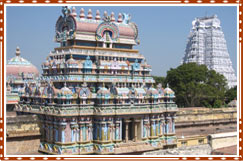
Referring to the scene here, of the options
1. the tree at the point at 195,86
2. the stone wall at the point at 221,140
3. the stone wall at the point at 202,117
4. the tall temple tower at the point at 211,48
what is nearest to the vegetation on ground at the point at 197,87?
the tree at the point at 195,86

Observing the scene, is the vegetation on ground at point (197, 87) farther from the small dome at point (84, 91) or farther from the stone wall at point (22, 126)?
the stone wall at point (22, 126)

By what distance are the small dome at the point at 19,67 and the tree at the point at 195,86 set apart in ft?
63.1

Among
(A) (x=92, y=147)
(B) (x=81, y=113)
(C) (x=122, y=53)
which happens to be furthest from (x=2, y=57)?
(C) (x=122, y=53)

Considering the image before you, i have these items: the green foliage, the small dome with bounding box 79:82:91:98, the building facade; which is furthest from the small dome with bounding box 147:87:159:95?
the green foliage

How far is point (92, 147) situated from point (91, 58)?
23.1 feet

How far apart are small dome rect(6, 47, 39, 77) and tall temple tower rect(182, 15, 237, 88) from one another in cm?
4050

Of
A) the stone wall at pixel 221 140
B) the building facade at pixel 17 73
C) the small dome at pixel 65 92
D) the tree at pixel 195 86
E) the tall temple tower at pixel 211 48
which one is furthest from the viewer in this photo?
the tall temple tower at pixel 211 48

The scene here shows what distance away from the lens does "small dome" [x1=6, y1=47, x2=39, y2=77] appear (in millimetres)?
57438

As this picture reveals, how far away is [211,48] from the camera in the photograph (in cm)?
8906

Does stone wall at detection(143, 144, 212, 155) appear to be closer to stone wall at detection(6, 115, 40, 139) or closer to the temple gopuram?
the temple gopuram

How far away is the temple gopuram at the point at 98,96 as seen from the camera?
31984mm

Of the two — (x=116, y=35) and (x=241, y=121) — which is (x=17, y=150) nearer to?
(x=116, y=35)

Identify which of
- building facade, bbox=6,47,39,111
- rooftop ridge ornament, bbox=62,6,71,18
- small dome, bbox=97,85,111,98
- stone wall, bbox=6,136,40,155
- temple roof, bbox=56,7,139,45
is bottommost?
stone wall, bbox=6,136,40,155

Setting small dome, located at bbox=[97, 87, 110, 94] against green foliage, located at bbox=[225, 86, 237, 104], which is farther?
green foliage, located at bbox=[225, 86, 237, 104]
